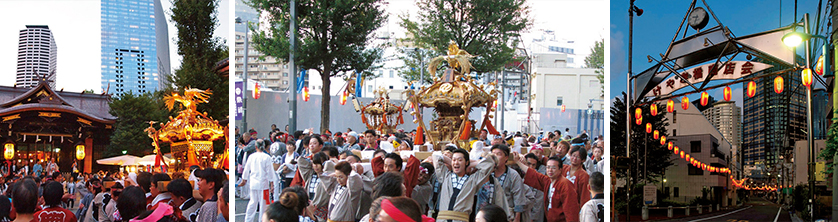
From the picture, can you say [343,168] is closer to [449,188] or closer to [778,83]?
[449,188]

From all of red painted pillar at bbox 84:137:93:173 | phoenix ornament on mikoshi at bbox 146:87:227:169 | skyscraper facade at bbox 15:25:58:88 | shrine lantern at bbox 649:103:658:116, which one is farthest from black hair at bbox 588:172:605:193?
skyscraper facade at bbox 15:25:58:88

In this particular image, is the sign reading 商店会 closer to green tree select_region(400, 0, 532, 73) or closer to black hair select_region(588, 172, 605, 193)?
black hair select_region(588, 172, 605, 193)

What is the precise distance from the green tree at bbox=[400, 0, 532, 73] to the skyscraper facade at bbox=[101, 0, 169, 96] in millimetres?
8874


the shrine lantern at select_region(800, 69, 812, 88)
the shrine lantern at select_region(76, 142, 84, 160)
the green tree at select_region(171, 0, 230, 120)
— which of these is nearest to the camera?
the shrine lantern at select_region(800, 69, 812, 88)

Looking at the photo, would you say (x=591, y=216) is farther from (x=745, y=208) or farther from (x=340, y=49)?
(x=340, y=49)

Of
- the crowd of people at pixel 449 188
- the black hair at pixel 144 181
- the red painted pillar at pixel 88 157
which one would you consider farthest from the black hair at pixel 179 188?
the red painted pillar at pixel 88 157

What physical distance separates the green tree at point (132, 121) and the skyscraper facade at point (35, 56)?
1.04 meters

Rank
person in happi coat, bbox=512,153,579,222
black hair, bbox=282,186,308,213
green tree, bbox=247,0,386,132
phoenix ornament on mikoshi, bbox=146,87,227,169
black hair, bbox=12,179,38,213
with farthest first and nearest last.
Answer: green tree, bbox=247,0,386,132
phoenix ornament on mikoshi, bbox=146,87,227,169
black hair, bbox=12,179,38,213
person in happi coat, bbox=512,153,579,222
black hair, bbox=282,186,308,213

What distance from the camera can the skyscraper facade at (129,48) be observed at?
27.1 ft

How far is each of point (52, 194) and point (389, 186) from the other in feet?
9.21

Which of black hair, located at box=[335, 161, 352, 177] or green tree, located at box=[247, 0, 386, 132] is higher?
green tree, located at box=[247, 0, 386, 132]

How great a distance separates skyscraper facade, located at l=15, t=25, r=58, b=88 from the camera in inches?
309

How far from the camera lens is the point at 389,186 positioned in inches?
137

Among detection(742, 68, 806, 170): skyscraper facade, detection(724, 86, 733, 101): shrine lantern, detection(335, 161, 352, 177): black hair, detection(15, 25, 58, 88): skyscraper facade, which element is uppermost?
detection(15, 25, 58, 88): skyscraper facade
